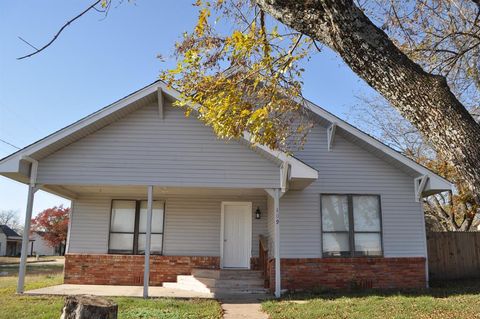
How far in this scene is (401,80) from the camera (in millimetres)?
4039

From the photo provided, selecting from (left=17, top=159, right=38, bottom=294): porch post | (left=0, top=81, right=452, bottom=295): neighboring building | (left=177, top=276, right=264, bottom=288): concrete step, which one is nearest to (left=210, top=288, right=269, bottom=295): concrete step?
(left=177, top=276, right=264, bottom=288): concrete step

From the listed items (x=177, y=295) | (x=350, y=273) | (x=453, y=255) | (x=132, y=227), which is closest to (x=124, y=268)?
(x=132, y=227)

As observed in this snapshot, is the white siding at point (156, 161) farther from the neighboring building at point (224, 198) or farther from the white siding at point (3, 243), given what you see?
the white siding at point (3, 243)

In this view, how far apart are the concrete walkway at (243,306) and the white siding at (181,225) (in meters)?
2.78

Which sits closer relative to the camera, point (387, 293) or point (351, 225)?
point (387, 293)

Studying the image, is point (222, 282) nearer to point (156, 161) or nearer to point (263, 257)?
point (263, 257)

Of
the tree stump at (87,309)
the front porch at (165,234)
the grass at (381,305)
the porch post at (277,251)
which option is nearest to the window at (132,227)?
the front porch at (165,234)

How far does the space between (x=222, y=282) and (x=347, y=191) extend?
14.7ft

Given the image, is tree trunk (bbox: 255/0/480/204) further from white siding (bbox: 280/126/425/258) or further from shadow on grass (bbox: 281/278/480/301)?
white siding (bbox: 280/126/425/258)

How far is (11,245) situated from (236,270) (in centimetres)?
6934

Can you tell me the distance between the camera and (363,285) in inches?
495

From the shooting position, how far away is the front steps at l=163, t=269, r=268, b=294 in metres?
12.3

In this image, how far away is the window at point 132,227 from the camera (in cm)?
1454

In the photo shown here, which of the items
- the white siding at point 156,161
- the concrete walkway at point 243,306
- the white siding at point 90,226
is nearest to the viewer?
the concrete walkway at point 243,306
